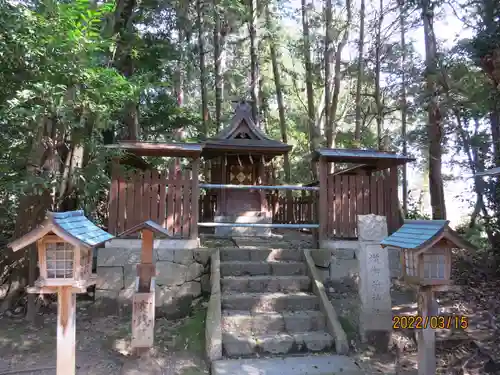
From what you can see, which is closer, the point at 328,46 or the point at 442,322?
the point at 442,322

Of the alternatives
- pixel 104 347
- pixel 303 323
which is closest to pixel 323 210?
pixel 303 323

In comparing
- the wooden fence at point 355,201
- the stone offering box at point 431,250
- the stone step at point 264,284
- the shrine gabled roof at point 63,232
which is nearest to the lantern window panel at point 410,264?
the stone offering box at point 431,250

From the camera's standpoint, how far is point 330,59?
45.9 feet

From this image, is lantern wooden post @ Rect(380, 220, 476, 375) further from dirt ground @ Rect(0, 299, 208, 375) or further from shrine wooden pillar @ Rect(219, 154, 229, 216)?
shrine wooden pillar @ Rect(219, 154, 229, 216)

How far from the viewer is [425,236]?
3.74 metres

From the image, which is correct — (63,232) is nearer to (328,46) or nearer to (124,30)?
(124,30)

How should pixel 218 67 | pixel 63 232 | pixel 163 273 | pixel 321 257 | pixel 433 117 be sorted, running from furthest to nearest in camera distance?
pixel 218 67
pixel 433 117
pixel 321 257
pixel 163 273
pixel 63 232

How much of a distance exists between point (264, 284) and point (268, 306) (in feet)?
1.57

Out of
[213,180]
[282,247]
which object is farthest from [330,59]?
[282,247]

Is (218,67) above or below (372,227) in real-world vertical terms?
above

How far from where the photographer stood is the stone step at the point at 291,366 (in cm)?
433

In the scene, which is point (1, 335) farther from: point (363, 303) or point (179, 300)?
point (363, 303)

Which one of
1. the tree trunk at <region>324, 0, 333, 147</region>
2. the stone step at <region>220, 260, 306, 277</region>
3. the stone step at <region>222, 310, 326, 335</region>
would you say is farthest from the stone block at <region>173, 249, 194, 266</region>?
the tree trunk at <region>324, 0, 333, 147</region>

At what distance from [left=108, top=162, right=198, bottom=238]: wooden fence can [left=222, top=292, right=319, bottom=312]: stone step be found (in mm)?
1544
